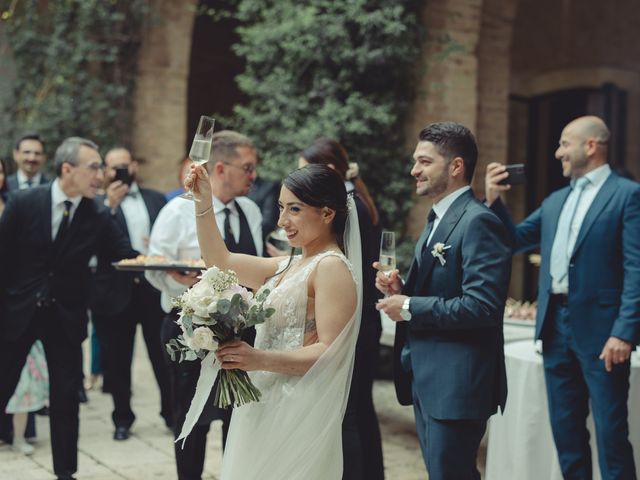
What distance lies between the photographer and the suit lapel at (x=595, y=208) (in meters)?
4.54

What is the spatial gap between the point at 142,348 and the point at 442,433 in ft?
26.1

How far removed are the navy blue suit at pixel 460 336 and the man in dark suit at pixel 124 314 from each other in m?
3.41

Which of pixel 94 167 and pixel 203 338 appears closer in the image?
pixel 203 338

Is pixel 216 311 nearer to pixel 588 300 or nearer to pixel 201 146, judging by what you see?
pixel 201 146

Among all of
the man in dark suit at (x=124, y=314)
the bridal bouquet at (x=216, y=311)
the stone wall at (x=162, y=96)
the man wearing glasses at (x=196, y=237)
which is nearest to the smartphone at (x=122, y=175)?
the man in dark suit at (x=124, y=314)

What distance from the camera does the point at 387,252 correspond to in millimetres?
3500

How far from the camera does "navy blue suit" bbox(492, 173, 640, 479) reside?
14.4 feet

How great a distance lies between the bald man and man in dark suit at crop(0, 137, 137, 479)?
2.42 metres

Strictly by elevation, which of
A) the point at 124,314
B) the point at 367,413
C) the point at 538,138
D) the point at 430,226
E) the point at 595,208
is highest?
the point at 538,138

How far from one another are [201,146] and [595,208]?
2.16 meters

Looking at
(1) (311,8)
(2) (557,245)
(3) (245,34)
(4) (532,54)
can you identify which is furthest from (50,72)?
(2) (557,245)

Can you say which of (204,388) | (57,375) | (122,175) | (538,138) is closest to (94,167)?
(122,175)

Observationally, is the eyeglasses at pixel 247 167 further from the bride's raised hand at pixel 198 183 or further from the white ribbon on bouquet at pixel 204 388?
the white ribbon on bouquet at pixel 204 388

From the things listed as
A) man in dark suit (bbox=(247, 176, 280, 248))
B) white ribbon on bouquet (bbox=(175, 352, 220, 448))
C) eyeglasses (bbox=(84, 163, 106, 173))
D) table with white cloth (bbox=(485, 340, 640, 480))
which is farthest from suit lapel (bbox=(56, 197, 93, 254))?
table with white cloth (bbox=(485, 340, 640, 480))
